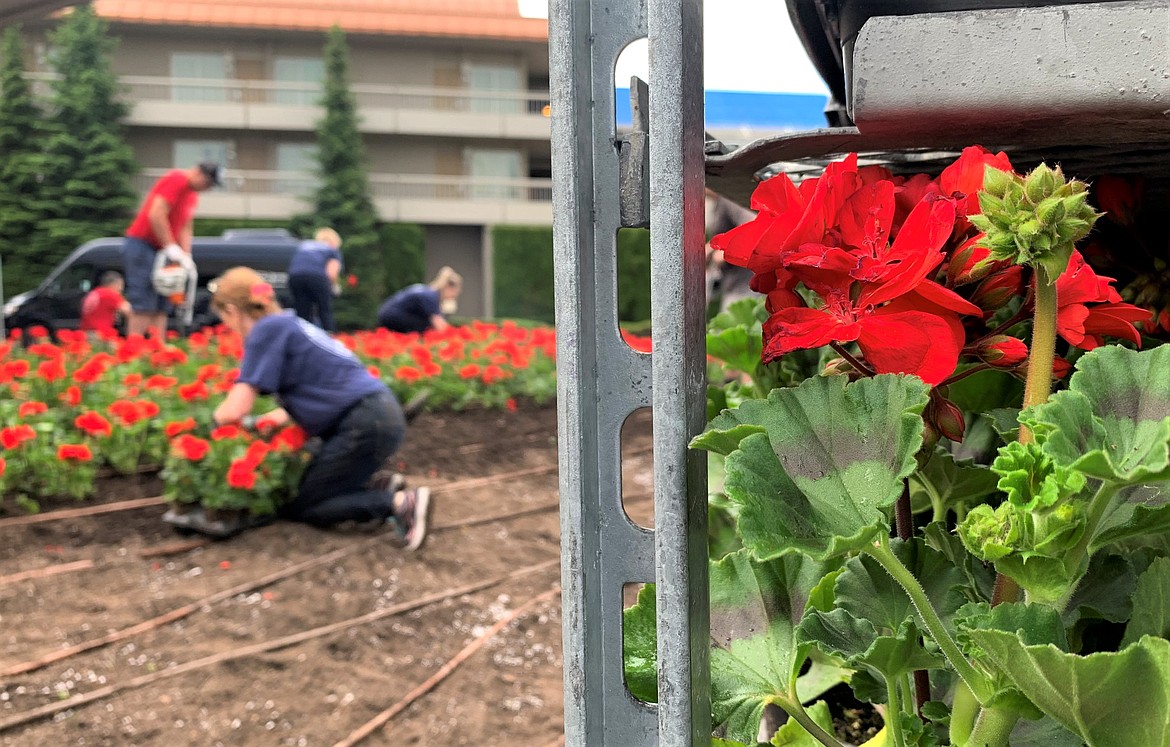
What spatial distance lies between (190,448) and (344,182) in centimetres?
1614

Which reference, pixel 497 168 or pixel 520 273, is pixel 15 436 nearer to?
pixel 520 273

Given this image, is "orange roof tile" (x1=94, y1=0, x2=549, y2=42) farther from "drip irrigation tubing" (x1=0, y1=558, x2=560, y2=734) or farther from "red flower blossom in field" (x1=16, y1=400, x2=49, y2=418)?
"drip irrigation tubing" (x1=0, y1=558, x2=560, y2=734)

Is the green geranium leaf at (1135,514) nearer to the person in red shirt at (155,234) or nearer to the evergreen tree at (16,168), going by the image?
the person in red shirt at (155,234)

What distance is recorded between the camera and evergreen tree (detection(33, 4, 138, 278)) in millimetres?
17266

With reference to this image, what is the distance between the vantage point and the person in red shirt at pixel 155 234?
6.46 metres

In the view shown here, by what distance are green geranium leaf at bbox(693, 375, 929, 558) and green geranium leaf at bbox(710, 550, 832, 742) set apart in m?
0.13

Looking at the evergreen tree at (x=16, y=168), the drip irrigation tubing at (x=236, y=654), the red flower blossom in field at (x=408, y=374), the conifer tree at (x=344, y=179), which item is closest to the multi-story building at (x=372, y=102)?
the conifer tree at (x=344, y=179)

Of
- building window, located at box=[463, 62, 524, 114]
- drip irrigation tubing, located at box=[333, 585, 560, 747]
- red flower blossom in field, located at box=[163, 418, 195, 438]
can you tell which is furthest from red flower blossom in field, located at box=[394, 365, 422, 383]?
building window, located at box=[463, 62, 524, 114]

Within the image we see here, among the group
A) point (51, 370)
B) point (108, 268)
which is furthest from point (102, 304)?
point (51, 370)

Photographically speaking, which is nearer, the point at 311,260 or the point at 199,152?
the point at 311,260

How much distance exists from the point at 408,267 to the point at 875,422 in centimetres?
1868

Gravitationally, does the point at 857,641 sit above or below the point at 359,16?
below

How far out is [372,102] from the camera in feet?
64.7

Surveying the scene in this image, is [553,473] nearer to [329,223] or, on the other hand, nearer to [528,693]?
[528,693]
